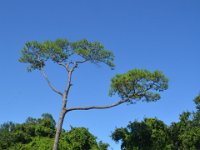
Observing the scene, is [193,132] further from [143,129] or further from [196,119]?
[196,119]

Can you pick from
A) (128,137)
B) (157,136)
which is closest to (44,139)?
(128,137)

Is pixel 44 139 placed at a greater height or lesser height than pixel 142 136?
greater

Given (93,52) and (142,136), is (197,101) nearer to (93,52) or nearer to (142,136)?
(142,136)

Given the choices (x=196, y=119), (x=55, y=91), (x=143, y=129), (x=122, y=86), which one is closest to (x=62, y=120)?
(x=55, y=91)

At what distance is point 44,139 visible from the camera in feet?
99.6

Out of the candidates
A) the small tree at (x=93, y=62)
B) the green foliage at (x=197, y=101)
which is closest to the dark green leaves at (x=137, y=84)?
the small tree at (x=93, y=62)

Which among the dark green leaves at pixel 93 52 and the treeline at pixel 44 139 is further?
the treeline at pixel 44 139

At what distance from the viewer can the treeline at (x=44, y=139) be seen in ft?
97.5

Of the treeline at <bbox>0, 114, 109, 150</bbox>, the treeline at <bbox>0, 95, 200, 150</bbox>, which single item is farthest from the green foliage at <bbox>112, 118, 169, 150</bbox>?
the treeline at <bbox>0, 114, 109, 150</bbox>

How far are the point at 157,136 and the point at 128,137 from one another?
5.93 feet

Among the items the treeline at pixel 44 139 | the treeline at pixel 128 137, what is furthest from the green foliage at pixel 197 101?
the treeline at pixel 44 139

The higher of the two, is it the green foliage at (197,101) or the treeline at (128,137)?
the green foliage at (197,101)

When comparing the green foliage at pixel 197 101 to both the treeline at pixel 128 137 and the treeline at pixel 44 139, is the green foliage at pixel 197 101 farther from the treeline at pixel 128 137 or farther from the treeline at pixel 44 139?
the treeline at pixel 44 139

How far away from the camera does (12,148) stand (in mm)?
30203
